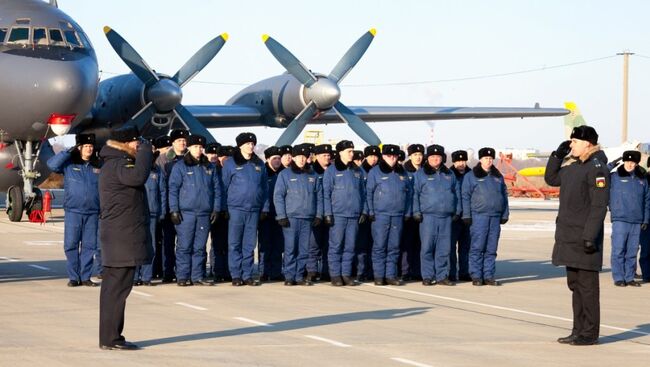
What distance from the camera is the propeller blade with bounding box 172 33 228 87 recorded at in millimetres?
28672

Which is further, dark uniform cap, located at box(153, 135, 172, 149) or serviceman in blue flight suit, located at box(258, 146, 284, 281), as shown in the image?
dark uniform cap, located at box(153, 135, 172, 149)

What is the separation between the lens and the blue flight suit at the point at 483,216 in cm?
1528

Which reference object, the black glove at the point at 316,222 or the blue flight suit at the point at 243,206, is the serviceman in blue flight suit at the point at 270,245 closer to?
the blue flight suit at the point at 243,206

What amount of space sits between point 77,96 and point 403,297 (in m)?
9.57

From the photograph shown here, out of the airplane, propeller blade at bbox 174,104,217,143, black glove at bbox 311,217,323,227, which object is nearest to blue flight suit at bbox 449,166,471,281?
black glove at bbox 311,217,323,227

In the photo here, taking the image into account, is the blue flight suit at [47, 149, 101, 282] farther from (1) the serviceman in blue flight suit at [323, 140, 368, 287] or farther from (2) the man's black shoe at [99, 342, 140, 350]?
(2) the man's black shoe at [99, 342, 140, 350]

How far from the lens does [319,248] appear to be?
50.8 ft

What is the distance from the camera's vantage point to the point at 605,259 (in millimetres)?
19969

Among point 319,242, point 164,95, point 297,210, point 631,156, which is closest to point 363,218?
point 319,242

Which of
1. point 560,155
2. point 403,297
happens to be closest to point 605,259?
point 403,297

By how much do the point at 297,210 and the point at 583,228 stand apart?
18.1 feet

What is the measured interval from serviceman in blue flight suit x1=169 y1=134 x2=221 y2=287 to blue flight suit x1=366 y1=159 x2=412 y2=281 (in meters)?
2.21

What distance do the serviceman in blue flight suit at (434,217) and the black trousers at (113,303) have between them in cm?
661

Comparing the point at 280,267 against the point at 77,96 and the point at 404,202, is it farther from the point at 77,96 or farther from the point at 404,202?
the point at 77,96
